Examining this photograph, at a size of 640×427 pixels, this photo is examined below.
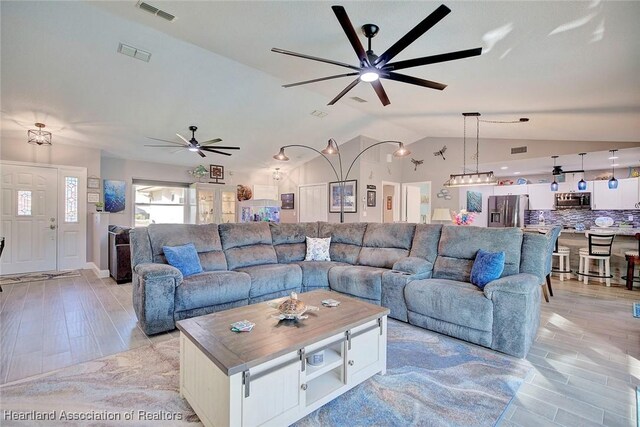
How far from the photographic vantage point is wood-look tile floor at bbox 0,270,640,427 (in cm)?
192

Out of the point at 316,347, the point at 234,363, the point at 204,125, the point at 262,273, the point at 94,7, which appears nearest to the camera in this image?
the point at 234,363

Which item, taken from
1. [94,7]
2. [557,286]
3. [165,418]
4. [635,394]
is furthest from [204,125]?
[557,286]

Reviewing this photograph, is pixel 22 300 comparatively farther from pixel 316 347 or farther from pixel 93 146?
pixel 316 347

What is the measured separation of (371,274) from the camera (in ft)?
11.8

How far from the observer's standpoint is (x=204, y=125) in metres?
5.68

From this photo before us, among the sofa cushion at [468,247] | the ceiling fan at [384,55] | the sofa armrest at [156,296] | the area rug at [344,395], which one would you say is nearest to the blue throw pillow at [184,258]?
the sofa armrest at [156,296]

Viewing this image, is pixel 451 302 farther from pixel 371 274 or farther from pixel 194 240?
pixel 194 240

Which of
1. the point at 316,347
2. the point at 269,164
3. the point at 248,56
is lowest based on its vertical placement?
the point at 316,347

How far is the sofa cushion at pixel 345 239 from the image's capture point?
14.6ft

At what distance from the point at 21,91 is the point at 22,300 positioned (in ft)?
9.45

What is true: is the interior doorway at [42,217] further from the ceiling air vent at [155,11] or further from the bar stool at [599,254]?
the bar stool at [599,254]

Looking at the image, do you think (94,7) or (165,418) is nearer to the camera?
(165,418)

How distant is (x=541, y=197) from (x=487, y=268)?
7.02m

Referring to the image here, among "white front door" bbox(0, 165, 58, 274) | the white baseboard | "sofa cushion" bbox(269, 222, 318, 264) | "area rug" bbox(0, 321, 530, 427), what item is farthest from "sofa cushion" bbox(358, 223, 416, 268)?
"white front door" bbox(0, 165, 58, 274)
